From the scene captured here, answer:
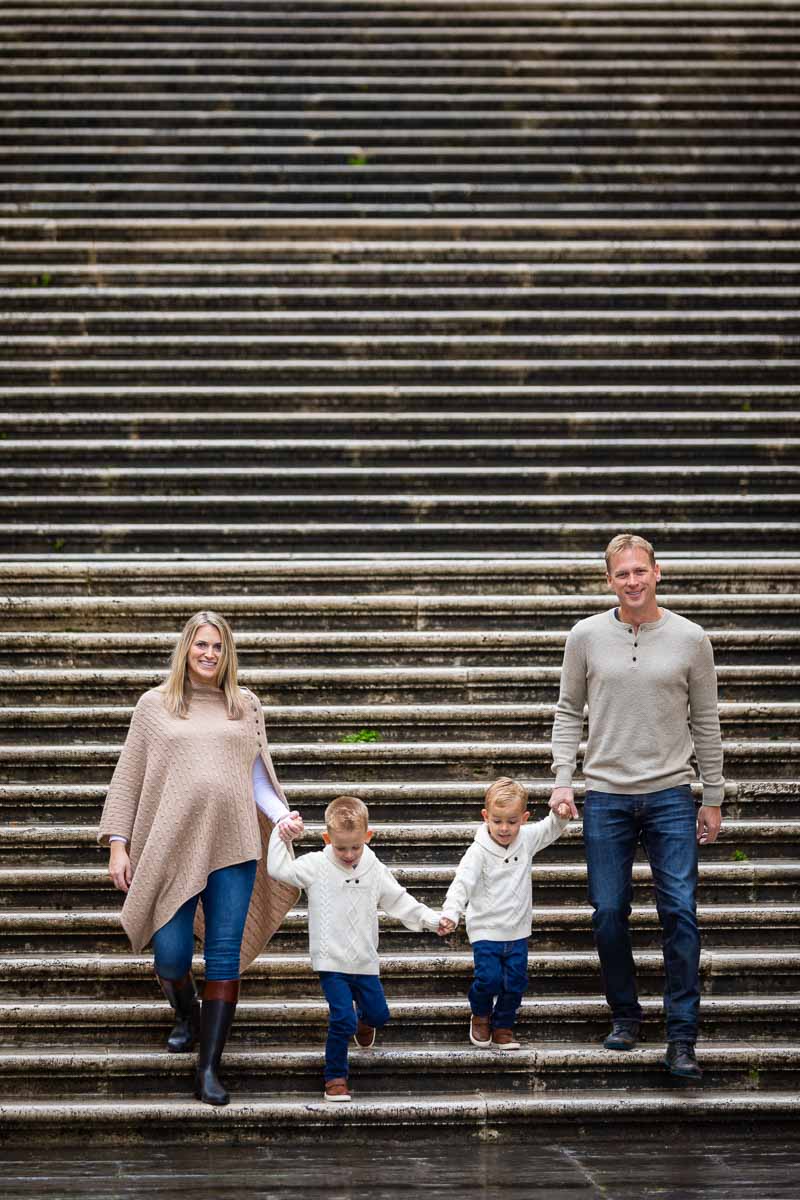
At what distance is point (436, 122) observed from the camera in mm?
9398

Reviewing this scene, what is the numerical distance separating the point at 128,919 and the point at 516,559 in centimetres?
307

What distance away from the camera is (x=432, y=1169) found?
3.83 meters

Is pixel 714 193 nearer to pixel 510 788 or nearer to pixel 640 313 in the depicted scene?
pixel 640 313

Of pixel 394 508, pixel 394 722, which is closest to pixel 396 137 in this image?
pixel 394 508

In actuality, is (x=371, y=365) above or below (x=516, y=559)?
above

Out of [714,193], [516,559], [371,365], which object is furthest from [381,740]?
[714,193]

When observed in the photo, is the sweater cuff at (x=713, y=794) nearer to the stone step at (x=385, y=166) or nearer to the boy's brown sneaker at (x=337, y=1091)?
the boy's brown sneaker at (x=337, y=1091)

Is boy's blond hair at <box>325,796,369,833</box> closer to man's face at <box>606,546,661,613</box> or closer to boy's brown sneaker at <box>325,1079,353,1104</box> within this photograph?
Result: boy's brown sneaker at <box>325,1079,353,1104</box>

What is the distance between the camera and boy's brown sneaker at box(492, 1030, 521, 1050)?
4406 mm

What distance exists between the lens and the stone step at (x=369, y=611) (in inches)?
244

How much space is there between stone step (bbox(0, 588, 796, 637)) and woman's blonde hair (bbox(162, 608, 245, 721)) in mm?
1778

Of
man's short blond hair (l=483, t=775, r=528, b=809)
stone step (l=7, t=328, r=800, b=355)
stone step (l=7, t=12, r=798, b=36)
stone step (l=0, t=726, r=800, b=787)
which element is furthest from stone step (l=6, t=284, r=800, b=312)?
man's short blond hair (l=483, t=775, r=528, b=809)

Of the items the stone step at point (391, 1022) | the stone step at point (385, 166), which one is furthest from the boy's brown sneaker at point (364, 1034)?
the stone step at point (385, 166)

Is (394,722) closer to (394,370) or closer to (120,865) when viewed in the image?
(120,865)
